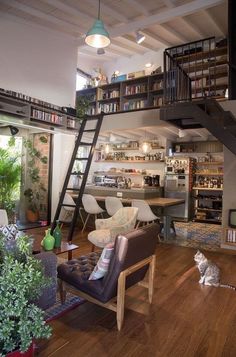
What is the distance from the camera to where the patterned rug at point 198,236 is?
5258mm

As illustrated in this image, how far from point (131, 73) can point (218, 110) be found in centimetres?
458

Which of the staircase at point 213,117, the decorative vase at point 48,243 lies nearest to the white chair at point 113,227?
the decorative vase at point 48,243

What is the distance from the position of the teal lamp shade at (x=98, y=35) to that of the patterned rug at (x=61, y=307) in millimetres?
3214

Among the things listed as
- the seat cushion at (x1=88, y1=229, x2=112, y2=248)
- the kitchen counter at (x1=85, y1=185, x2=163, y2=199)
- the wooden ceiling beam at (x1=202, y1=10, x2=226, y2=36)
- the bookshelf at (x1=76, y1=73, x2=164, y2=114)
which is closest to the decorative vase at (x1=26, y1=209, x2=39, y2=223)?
the kitchen counter at (x1=85, y1=185, x2=163, y2=199)

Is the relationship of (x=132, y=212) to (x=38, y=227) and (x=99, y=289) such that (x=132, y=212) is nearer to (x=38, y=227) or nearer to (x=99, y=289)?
(x=99, y=289)

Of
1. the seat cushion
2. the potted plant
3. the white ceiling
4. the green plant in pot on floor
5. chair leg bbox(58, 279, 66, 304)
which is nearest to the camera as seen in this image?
the potted plant

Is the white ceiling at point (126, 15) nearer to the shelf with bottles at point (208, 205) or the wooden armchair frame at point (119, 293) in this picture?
the shelf with bottles at point (208, 205)

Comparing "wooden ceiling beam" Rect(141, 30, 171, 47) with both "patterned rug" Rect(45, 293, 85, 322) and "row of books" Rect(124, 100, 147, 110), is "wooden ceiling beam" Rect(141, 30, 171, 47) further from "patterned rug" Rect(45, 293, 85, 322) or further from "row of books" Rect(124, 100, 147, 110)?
"patterned rug" Rect(45, 293, 85, 322)

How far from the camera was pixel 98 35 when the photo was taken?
3.50m

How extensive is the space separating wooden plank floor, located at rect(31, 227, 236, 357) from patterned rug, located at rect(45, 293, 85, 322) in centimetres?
6

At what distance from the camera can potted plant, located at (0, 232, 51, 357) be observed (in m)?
1.39

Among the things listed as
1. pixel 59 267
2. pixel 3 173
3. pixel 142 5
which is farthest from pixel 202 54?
pixel 59 267

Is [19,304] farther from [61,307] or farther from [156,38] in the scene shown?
[156,38]

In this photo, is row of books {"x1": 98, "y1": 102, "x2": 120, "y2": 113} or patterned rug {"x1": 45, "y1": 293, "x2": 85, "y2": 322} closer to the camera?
patterned rug {"x1": 45, "y1": 293, "x2": 85, "y2": 322}
